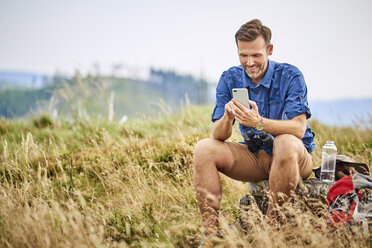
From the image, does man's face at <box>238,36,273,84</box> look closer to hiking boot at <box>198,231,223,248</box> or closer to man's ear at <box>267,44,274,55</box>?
man's ear at <box>267,44,274,55</box>

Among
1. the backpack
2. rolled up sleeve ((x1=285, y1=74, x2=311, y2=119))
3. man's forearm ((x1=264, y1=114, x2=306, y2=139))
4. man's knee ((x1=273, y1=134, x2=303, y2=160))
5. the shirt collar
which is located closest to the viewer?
the backpack

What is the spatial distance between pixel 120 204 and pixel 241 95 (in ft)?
6.85

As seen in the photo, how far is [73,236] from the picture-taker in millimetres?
2527

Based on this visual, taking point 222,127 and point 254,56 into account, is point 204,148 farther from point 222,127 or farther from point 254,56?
point 254,56

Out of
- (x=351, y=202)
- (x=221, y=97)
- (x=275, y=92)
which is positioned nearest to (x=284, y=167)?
(x=351, y=202)

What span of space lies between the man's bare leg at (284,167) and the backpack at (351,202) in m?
0.36

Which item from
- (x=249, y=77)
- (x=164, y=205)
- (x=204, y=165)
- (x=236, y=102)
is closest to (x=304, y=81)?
(x=249, y=77)

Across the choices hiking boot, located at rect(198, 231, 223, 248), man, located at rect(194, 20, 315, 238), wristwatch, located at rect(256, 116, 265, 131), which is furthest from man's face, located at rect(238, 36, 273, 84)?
hiking boot, located at rect(198, 231, 223, 248)

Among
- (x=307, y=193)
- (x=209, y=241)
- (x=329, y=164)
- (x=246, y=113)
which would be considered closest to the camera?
(x=209, y=241)

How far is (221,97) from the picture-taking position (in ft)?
10.9

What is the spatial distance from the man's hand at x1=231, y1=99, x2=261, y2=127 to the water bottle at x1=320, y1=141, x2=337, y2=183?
923mm

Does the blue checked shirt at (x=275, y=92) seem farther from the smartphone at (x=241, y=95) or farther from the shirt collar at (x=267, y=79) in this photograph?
the smartphone at (x=241, y=95)

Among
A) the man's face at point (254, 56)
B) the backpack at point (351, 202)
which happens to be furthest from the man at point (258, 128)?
the backpack at point (351, 202)

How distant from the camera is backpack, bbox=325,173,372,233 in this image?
2.61 metres
